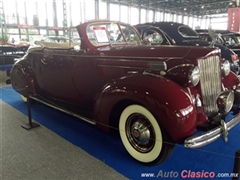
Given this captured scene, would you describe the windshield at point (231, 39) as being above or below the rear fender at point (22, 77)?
above

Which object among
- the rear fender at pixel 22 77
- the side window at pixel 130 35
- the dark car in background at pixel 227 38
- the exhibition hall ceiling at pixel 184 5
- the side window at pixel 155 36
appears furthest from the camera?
the exhibition hall ceiling at pixel 184 5

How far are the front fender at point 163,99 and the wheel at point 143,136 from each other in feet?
0.39

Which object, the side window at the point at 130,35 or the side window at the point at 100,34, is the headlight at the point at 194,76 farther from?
the side window at the point at 130,35

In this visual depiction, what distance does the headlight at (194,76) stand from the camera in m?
2.08

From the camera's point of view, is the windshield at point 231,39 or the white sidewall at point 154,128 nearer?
the white sidewall at point 154,128

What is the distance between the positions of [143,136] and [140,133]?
4cm

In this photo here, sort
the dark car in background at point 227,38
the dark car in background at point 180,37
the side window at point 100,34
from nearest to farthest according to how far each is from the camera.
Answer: the side window at point 100,34
the dark car in background at point 180,37
the dark car in background at point 227,38

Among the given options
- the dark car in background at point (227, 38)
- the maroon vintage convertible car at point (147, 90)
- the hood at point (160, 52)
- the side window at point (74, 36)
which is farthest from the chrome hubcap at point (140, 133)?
the dark car in background at point (227, 38)

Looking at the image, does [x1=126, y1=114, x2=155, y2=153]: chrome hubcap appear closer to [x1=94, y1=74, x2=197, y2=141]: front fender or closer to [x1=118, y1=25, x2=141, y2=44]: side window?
[x1=94, y1=74, x2=197, y2=141]: front fender

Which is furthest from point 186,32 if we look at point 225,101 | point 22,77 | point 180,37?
point 22,77

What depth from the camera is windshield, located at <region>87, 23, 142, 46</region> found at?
9.70ft

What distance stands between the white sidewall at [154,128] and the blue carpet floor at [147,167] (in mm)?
96

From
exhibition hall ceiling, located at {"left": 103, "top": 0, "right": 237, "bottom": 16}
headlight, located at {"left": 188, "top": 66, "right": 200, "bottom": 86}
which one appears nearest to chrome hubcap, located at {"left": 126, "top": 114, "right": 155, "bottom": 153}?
headlight, located at {"left": 188, "top": 66, "right": 200, "bottom": 86}

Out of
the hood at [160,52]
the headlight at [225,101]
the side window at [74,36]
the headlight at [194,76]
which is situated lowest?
the headlight at [225,101]
